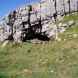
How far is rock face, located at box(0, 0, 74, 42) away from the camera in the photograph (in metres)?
71.4

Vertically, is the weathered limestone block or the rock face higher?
the rock face

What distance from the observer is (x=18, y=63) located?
29.2 m

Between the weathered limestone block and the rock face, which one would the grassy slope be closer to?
the rock face

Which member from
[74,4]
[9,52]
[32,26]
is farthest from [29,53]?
[32,26]

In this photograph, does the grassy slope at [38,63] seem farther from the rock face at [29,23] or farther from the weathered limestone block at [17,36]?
the weathered limestone block at [17,36]

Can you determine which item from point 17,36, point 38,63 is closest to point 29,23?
point 17,36

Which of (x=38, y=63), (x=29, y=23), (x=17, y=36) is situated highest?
(x=29, y=23)

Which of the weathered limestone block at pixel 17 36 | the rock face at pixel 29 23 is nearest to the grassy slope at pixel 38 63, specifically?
the rock face at pixel 29 23

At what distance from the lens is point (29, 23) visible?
7619 centimetres

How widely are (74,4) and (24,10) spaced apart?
15668 millimetres

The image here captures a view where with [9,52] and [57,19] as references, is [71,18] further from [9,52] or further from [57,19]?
[9,52]

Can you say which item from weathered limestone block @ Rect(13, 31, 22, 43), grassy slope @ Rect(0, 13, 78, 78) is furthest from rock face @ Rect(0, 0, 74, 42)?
grassy slope @ Rect(0, 13, 78, 78)

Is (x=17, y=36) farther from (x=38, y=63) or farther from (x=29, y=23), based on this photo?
(x=38, y=63)

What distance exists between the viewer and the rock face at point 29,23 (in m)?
71.4
